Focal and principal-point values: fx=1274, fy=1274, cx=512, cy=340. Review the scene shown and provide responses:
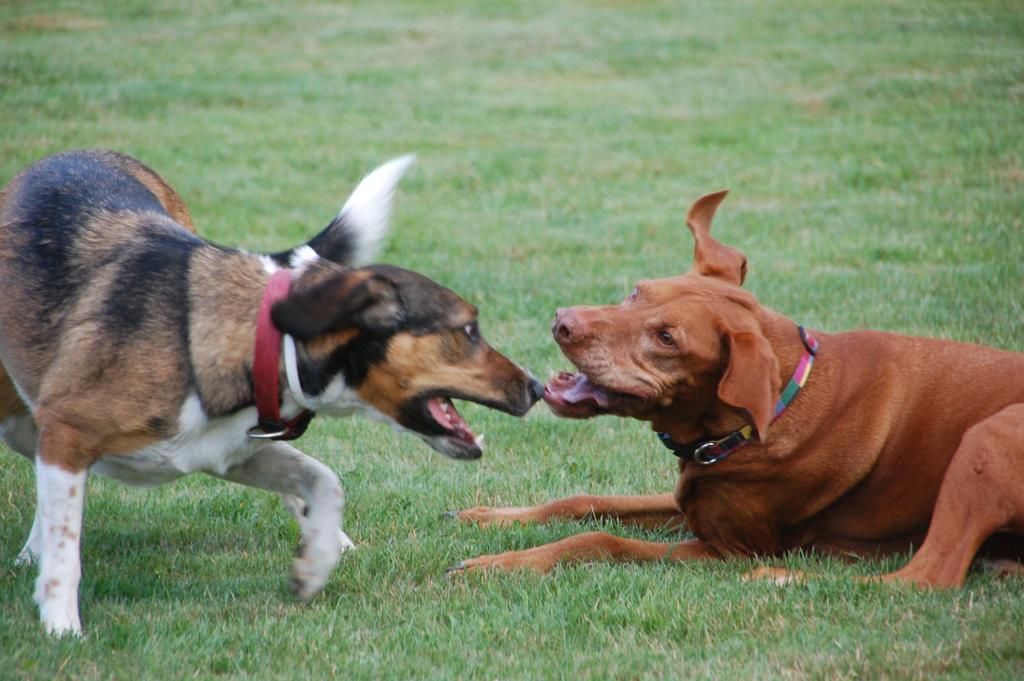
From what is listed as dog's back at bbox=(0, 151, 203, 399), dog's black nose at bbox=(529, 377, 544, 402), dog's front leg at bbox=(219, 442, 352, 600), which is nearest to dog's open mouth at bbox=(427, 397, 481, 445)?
dog's black nose at bbox=(529, 377, 544, 402)

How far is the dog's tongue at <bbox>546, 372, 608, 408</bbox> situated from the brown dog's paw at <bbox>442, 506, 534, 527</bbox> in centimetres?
82

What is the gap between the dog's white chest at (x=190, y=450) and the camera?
4863 mm

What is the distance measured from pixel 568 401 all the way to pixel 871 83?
53.0 feet

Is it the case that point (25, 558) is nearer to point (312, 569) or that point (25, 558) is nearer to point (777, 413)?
point (312, 569)

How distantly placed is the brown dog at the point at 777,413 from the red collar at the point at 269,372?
1.09m

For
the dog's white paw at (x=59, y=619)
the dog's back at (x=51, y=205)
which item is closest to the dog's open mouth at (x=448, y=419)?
the dog's white paw at (x=59, y=619)

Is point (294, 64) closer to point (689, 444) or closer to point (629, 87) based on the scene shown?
point (629, 87)

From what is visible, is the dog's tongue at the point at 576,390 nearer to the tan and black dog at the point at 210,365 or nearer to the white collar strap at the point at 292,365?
the tan and black dog at the point at 210,365

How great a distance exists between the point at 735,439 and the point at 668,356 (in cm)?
48

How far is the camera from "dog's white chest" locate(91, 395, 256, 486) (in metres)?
4.86

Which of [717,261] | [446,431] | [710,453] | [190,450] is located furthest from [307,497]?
[717,261]

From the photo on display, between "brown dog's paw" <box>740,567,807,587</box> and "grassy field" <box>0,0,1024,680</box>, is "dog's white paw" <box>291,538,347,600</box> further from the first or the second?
"brown dog's paw" <box>740,567,807,587</box>

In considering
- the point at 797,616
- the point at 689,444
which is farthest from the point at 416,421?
the point at 797,616

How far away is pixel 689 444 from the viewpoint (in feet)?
18.3
